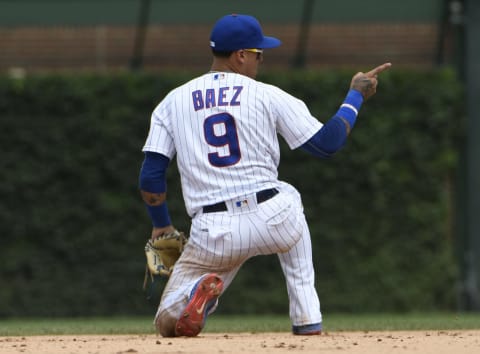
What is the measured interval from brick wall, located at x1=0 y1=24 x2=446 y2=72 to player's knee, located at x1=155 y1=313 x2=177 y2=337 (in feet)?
26.4

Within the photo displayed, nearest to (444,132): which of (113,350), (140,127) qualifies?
(140,127)

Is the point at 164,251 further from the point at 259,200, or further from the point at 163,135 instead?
the point at 259,200

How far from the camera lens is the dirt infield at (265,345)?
529 centimetres

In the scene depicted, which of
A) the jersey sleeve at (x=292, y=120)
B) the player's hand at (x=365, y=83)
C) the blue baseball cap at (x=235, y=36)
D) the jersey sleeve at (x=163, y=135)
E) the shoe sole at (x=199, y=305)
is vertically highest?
the blue baseball cap at (x=235, y=36)

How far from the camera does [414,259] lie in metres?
13.1

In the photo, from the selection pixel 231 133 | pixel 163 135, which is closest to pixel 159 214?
pixel 163 135

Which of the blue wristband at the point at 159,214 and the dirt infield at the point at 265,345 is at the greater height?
the blue wristband at the point at 159,214

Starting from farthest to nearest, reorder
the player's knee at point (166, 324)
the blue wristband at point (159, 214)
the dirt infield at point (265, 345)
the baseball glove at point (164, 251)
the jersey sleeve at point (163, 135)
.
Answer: the baseball glove at point (164, 251)
the blue wristband at point (159, 214)
the jersey sleeve at point (163, 135)
the player's knee at point (166, 324)
the dirt infield at point (265, 345)

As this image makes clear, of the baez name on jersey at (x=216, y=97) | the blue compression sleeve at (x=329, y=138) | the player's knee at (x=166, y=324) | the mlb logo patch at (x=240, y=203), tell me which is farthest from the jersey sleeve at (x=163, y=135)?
the player's knee at (x=166, y=324)

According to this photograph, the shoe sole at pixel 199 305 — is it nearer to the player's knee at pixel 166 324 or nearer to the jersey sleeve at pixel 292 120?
the player's knee at pixel 166 324

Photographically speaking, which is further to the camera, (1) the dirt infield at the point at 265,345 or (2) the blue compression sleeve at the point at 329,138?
(2) the blue compression sleeve at the point at 329,138

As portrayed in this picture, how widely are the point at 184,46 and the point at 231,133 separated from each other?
27.2ft

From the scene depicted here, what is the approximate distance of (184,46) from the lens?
561 inches

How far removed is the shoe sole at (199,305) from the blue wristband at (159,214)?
678 mm
